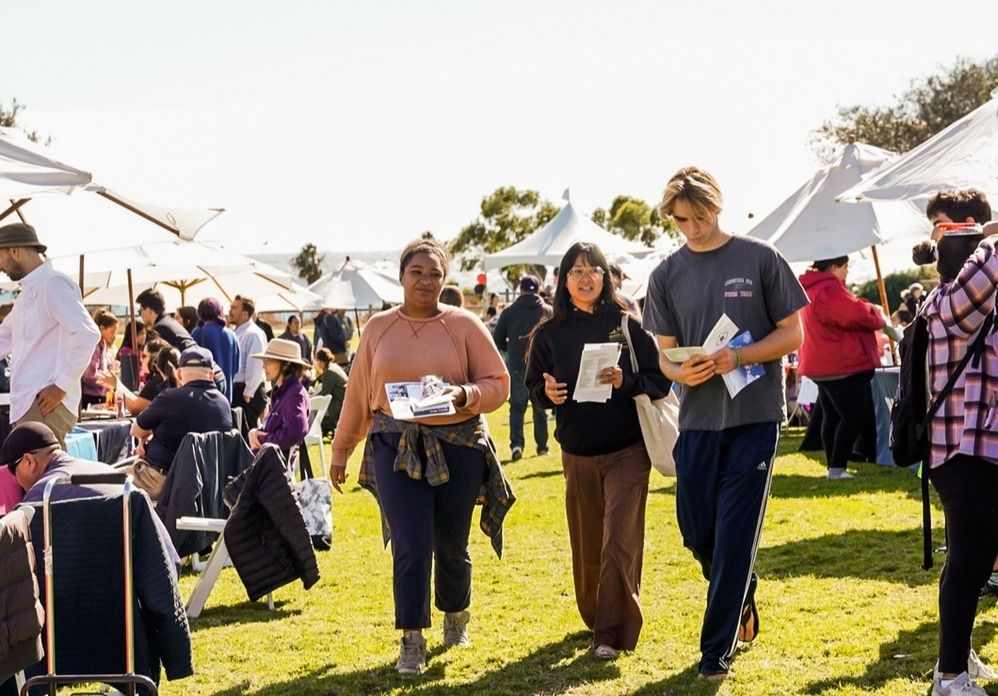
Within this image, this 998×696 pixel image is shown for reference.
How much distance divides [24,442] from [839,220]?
34.6ft

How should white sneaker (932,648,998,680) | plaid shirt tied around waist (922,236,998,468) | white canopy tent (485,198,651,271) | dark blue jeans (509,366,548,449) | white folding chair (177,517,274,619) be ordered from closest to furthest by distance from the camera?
plaid shirt tied around waist (922,236,998,468) < white sneaker (932,648,998,680) < white folding chair (177,517,274,619) < dark blue jeans (509,366,548,449) < white canopy tent (485,198,651,271)

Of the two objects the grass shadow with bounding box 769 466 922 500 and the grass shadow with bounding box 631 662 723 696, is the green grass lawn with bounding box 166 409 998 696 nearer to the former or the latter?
the grass shadow with bounding box 631 662 723 696

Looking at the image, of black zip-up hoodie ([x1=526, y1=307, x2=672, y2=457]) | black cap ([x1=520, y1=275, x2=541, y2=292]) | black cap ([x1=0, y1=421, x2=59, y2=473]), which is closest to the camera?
black cap ([x1=0, y1=421, x2=59, y2=473])

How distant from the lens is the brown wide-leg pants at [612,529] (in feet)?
21.2

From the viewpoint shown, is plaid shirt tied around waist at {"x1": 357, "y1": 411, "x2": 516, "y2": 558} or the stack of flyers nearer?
the stack of flyers

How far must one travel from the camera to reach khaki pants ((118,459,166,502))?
9.07 metres

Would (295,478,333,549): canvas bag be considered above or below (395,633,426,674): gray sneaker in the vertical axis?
above

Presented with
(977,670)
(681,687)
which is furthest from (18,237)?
(977,670)

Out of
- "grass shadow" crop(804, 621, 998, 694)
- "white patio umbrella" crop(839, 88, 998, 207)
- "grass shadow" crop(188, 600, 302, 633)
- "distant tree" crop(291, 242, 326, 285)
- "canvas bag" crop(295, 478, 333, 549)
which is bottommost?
"grass shadow" crop(188, 600, 302, 633)

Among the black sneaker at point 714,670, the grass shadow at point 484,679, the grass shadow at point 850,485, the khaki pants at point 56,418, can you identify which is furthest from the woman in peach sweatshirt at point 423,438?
the grass shadow at point 850,485

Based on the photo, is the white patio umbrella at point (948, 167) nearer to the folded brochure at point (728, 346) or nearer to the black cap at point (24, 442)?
the folded brochure at point (728, 346)

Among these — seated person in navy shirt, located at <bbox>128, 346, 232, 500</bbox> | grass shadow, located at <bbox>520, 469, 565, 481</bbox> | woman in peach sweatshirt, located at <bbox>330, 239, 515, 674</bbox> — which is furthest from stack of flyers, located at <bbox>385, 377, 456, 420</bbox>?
grass shadow, located at <bbox>520, 469, 565, 481</bbox>

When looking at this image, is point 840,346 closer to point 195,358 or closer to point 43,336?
point 195,358

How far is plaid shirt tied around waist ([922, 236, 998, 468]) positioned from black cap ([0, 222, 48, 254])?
499 cm
